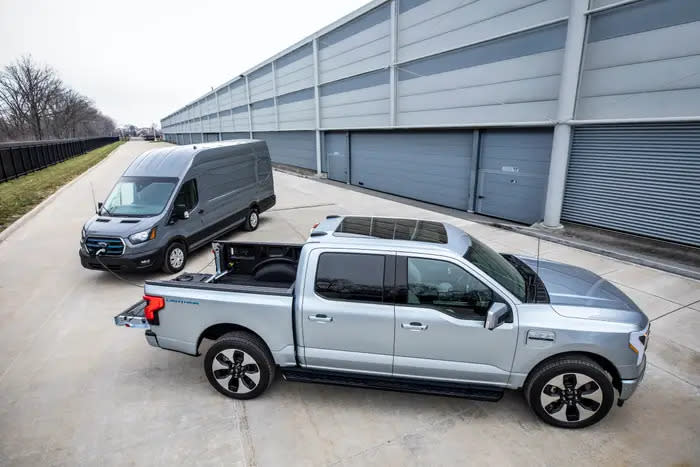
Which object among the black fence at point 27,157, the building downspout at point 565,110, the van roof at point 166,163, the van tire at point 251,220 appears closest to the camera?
the van roof at point 166,163

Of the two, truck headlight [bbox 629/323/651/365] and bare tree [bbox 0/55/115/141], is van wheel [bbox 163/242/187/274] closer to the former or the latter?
truck headlight [bbox 629/323/651/365]

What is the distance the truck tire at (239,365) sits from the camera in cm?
384

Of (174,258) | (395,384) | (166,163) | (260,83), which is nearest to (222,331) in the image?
(395,384)

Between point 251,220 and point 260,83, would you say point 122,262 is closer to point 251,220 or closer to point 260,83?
point 251,220

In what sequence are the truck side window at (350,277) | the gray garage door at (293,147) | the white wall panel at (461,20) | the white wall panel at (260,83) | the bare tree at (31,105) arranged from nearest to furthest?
1. the truck side window at (350,277)
2. the white wall panel at (461,20)
3. the gray garage door at (293,147)
4. the white wall panel at (260,83)
5. the bare tree at (31,105)

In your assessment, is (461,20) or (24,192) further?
(24,192)

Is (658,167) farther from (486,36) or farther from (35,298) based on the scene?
(35,298)

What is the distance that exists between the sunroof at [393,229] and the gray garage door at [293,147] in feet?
68.3

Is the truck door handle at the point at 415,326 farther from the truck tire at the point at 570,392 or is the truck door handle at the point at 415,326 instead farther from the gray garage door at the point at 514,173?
the gray garage door at the point at 514,173

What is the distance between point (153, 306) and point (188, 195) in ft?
15.9

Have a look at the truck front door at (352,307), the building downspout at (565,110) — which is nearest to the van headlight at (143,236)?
the truck front door at (352,307)

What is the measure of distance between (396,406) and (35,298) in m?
6.53

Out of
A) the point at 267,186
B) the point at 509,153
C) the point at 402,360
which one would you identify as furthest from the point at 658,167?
the point at 267,186

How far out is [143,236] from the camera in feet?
23.6
